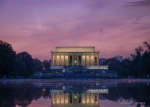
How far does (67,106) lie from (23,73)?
53396 millimetres

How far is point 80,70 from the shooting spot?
70375 millimetres

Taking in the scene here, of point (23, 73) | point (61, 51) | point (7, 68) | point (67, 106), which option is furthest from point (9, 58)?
point (67, 106)

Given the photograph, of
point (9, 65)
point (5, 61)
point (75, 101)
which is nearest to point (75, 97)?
point (75, 101)

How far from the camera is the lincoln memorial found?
3511 inches

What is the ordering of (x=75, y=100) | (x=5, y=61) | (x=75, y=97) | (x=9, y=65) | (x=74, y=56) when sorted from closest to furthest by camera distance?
(x=75, y=100), (x=75, y=97), (x=5, y=61), (x=9, y=65), (x=74, y=56)

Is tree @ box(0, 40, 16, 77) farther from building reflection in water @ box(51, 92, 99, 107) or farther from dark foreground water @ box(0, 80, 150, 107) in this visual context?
building reflection in water @ box(51, 92, 99, 107)

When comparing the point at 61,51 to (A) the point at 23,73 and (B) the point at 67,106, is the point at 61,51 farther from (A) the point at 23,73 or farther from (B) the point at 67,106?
(B) the point at 67,106

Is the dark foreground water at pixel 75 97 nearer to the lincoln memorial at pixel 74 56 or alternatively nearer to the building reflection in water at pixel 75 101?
the building reflection in water at pixel 75 101

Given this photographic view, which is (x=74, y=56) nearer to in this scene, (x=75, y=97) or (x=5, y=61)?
(x=5, y=61)

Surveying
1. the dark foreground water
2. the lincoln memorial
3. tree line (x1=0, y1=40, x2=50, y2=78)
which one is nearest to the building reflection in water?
the dark foreground water

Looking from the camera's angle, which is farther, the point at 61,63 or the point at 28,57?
the point at 61,63

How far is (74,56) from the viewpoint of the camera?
3578 inches

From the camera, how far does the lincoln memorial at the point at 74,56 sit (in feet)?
293

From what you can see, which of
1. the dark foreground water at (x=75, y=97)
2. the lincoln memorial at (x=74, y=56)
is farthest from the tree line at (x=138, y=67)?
the dark foreground water at (x=75, y=97)
